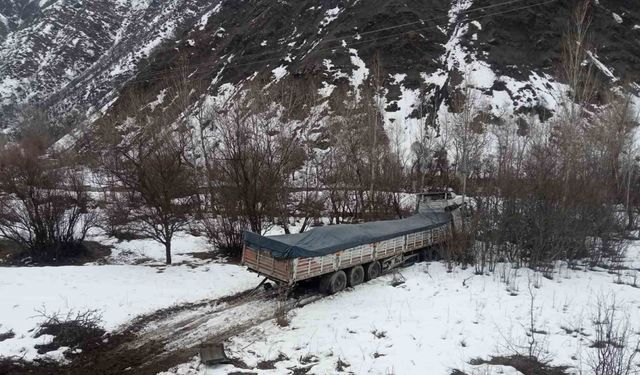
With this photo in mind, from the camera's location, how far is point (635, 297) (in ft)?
38.3

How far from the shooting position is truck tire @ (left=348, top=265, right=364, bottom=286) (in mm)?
13125

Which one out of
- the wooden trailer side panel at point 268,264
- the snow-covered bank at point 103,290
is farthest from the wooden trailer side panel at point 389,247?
the snow-covered bank at point 103,290

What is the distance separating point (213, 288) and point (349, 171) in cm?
1267

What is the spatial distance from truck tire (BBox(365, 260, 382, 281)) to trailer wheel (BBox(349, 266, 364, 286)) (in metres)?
0.38

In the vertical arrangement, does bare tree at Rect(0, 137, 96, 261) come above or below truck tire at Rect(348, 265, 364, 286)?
above

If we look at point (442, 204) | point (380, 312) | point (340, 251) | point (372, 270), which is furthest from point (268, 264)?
point (442, 204)

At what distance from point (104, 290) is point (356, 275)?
6967 millimetres

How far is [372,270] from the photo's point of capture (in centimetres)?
1404

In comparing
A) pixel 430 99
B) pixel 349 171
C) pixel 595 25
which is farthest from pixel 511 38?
pixel 349 171

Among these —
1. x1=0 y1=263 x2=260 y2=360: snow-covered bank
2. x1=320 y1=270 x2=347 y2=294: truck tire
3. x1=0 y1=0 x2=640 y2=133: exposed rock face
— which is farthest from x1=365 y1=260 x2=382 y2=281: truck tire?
x1=0 y1=0 x2=640 y2=133: exposed rock face

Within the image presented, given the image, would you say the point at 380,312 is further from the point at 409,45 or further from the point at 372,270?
the point at 409,45

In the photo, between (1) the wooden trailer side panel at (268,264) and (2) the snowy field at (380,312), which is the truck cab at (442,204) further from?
(1) the wooden trailer side panel at (268,264)

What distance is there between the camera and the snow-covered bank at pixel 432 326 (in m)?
8.41

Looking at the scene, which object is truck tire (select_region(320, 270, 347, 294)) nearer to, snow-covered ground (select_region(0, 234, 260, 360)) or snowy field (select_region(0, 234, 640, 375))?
snowy field (select_region(0, 234, 640, 375))
